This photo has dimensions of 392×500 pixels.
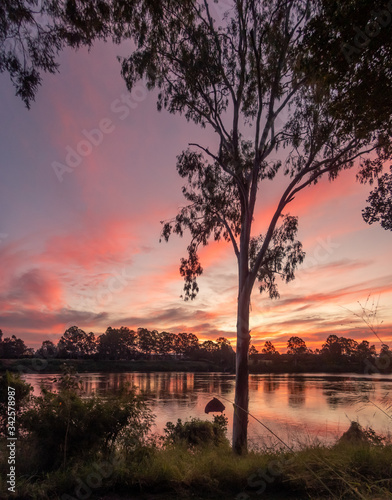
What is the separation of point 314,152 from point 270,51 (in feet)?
7.87

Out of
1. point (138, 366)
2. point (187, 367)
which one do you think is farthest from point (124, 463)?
point (187, 367)

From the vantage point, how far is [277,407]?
24391 mm

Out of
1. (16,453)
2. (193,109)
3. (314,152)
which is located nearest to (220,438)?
(16,453)

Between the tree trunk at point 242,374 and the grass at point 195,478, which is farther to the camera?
the tree trunk at point 242,374

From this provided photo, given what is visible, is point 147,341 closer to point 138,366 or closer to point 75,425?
point 138,366

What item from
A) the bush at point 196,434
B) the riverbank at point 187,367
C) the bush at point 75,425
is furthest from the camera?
the riverbank at point 187,367

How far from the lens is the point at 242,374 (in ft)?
26.8

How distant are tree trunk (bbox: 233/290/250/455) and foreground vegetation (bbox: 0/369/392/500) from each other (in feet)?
4.27

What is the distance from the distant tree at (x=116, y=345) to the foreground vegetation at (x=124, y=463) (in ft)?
267

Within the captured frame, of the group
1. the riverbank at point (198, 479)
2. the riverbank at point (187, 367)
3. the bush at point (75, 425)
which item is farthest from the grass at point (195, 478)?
the riverbank at point (187, 367)

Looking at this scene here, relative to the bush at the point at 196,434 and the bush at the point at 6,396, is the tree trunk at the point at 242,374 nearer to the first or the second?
the bush at the point at 196,434

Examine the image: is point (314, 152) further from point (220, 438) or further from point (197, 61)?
point (220, 438)

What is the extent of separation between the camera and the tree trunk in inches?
299

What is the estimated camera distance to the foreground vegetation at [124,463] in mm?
4750
